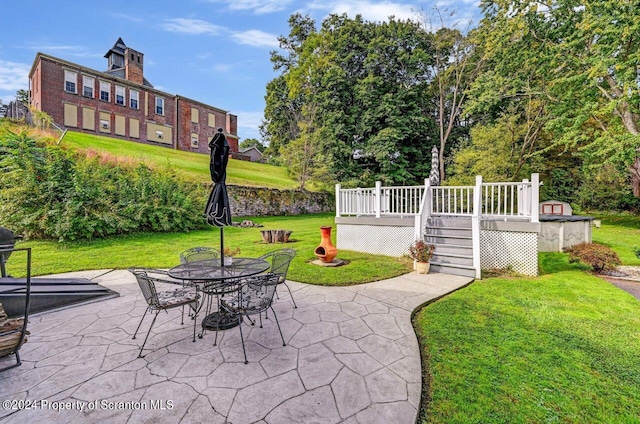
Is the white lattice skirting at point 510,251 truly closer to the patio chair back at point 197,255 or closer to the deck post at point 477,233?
the deck post at point 477,233

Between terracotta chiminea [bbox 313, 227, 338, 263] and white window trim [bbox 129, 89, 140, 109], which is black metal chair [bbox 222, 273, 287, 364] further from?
white window trim [bbox 129, 89, 140, 109]

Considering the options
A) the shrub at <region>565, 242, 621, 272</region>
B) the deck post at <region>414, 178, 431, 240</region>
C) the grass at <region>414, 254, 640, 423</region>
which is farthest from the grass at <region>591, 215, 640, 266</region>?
the deck post at <region>414, 178, 431, 240</region>

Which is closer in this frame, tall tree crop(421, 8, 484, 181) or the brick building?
tall tree crop(421, 8, 484, 181)

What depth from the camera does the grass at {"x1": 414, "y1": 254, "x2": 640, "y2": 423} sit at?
2.10m

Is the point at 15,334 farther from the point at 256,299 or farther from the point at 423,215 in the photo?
the point at 423,215

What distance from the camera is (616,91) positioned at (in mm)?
11484

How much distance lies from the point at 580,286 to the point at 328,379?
18.8 feet

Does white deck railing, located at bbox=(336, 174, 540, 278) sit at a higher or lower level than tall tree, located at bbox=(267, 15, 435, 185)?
lower

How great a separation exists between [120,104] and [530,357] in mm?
29969

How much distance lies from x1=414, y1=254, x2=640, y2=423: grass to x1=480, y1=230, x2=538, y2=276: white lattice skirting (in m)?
1.16

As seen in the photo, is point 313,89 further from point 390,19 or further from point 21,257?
point 21,257

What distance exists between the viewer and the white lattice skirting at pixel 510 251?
581 cm

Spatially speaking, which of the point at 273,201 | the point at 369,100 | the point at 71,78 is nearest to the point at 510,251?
the point at 273,201

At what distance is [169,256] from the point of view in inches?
281
